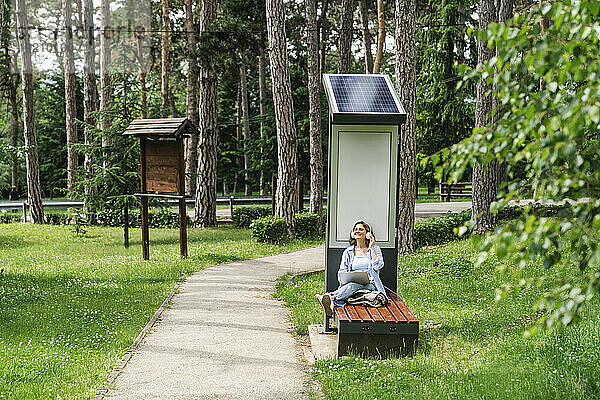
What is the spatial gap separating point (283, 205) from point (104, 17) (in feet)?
35.5

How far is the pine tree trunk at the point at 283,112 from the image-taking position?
1894 centimetres

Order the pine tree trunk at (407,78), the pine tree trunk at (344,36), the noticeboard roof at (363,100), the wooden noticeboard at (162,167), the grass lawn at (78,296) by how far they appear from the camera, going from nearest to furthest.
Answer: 1. the grass lawn at (78,296)
2. the noticeboard roof at (363,100)
3. the wooden noticeboard at (162,167)
4. the pine tree trunk at (407,78)
5. the pine tree trunk at (344,36)

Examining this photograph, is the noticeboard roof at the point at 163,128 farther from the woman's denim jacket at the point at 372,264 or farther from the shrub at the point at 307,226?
the woman's denim jacket at the point at 372,264

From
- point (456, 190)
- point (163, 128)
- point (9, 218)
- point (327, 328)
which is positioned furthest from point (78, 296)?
point (456, 190)

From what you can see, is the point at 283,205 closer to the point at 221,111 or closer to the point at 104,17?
the point at 104,17

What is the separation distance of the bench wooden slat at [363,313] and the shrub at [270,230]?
430 inches


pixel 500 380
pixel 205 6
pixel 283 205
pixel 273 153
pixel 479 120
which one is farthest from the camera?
pixel 273 153

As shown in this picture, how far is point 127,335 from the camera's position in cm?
842

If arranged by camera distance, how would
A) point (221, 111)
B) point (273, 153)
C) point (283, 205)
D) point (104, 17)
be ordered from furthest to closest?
point (221, 111) < point (273, 153) < point (104, 17) < point (283, 205)

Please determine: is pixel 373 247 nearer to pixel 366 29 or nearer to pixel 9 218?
pixel 9 218

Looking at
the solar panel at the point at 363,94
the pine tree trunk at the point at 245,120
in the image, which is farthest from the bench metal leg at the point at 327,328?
the pine tree trunk at the point at 245,120

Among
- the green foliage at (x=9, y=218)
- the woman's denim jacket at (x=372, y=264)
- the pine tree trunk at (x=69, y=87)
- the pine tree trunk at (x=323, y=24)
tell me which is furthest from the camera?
the pine tree trunk at (x=323, y=24)

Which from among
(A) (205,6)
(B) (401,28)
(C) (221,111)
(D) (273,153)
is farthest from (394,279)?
(C) (221,111)

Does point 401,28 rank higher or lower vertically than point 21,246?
higher
